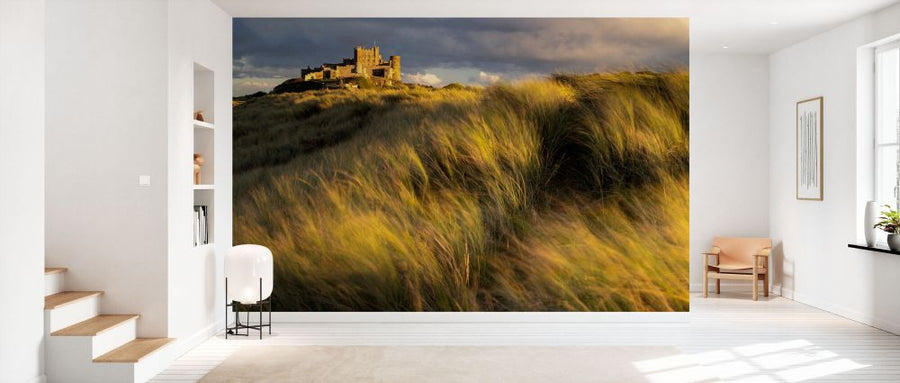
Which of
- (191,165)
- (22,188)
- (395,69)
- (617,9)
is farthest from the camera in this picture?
(395,69)

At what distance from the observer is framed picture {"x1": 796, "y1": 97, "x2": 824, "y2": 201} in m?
7.33

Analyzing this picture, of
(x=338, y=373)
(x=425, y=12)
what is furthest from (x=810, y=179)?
(x=338, y=373)

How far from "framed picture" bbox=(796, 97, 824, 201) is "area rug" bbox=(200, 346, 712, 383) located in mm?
2941

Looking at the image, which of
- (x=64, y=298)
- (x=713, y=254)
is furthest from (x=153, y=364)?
(x=713, y=254)

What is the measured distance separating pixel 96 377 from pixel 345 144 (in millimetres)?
2868

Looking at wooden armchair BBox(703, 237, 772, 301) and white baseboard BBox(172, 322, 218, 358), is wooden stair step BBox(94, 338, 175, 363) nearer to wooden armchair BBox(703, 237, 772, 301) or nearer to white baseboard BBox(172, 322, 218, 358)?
white baseboard BBox(172, 322, 218, 358)

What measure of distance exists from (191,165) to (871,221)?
17.6ft

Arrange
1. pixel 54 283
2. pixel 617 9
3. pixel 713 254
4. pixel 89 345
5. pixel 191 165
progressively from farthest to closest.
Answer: pixel 713 254, pixel 617 9, pixel 191 165, pixel 54 283, pixel 89 345

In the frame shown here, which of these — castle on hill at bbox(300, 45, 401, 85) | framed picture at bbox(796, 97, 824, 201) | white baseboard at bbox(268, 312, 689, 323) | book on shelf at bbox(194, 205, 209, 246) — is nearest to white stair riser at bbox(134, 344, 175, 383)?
book on shelf at bbox(194, 205, 209, 246)

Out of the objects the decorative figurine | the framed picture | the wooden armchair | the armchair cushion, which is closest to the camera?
the decorative figurine

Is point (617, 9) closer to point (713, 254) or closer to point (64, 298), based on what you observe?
point (713, 254)

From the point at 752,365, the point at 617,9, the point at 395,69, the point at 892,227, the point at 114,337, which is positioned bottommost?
the point at 752,365

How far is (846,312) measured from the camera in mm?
6879

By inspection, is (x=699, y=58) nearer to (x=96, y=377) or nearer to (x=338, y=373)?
(x=338, y=373)
